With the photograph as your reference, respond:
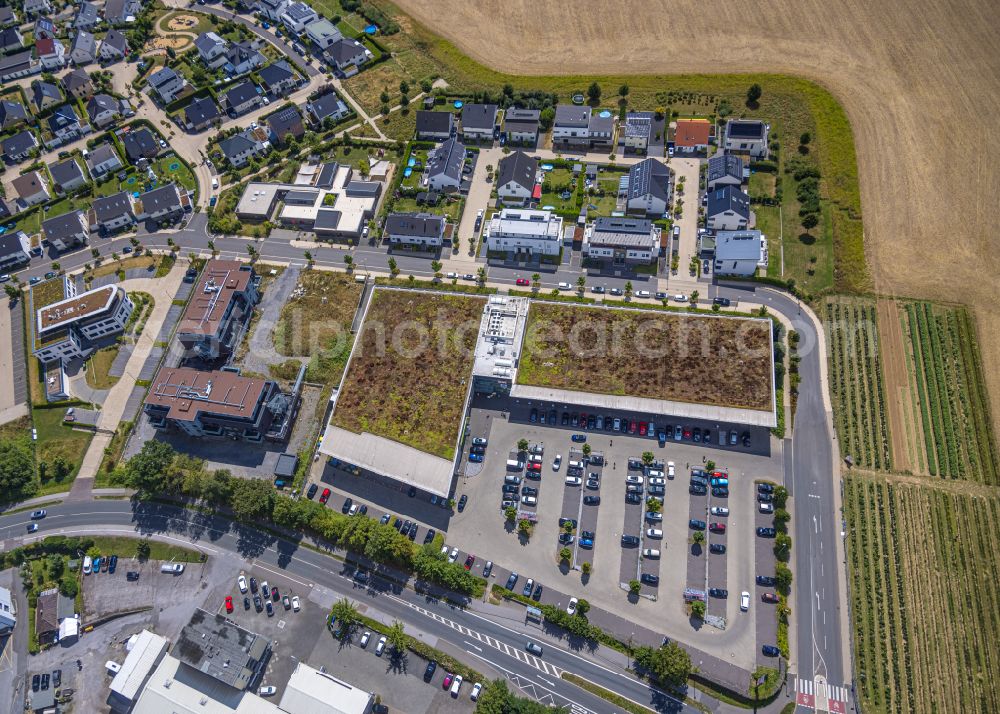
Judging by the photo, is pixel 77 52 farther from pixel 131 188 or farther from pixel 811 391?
pixel 811 391

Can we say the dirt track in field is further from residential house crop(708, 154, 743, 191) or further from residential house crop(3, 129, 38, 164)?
residential house crop(3, 129, 38, 164)

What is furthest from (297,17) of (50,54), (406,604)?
(406,604)

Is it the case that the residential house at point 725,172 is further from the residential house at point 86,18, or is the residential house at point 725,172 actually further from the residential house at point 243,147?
the residential house at point 86,18

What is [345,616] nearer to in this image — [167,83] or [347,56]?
[347,56]

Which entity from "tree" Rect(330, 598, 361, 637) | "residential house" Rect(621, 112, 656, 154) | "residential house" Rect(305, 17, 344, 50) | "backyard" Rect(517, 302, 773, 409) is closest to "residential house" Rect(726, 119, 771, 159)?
"residential house" Rect(621, 112, 656, 154)

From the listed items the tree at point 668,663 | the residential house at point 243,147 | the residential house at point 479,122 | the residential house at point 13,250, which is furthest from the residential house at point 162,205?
the tree at point 668,663

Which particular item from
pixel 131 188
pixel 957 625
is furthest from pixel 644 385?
pixel 131 188
